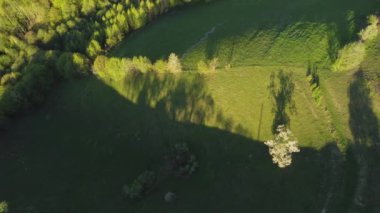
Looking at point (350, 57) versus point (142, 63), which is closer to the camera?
point (350, 57)

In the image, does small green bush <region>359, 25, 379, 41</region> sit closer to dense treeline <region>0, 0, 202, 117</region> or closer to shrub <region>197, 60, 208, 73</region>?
shrub <region>197, 60, 208, 73</region>

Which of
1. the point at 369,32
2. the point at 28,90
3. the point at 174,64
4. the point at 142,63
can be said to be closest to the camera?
the point at 369,32

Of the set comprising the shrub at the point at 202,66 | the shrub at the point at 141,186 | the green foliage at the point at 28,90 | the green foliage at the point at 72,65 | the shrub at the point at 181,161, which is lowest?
the shrub at the point at 141,186

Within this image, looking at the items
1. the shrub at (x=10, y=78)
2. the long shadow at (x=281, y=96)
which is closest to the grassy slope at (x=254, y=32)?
the long shadow at (x=281, y=96)

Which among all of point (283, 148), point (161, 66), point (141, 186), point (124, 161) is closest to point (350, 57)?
point (283, 148)

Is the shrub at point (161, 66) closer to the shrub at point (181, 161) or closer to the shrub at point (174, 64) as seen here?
the shrub at point (174, 64)

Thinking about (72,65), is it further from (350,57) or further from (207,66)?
(350,57)
